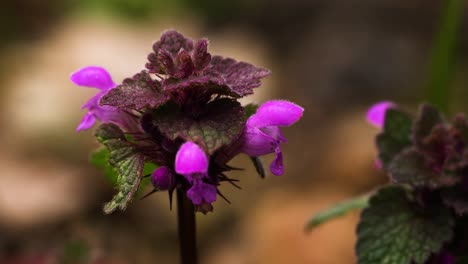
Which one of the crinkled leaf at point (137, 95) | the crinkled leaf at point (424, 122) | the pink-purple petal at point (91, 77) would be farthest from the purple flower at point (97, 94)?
the crinkled leaf at point (424, 122)

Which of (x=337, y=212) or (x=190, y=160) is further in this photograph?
(x=337, y=212)

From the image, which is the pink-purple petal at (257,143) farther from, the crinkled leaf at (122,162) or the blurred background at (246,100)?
the blurred background at (246,100)

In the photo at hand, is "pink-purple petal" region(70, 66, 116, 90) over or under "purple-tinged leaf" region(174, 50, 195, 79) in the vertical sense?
under

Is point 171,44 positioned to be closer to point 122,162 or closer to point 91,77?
point 91,77

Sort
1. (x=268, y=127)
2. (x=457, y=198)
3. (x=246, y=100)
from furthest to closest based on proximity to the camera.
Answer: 1. (x=246, y=100)
2. (x=457, y=198)
3. (x=268, y=127)

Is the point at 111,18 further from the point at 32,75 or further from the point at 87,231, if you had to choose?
the point at 87,231

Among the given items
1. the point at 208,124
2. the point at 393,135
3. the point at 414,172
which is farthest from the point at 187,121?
the point at 393,135

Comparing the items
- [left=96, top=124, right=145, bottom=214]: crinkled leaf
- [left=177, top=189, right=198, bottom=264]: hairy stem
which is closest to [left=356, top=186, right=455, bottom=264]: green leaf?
[left=177, top=189, right=198, bottom=264]: hairy stem

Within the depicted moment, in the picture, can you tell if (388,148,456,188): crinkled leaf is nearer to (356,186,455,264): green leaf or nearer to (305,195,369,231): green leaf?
(356,186,455,264): green leaf
